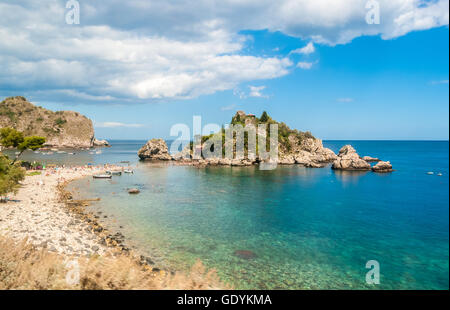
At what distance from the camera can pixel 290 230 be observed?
102 ft

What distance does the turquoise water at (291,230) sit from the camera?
21.1 meters

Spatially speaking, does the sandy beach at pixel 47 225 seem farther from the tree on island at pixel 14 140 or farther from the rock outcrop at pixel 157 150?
the rock outcrop at pixel 157 150

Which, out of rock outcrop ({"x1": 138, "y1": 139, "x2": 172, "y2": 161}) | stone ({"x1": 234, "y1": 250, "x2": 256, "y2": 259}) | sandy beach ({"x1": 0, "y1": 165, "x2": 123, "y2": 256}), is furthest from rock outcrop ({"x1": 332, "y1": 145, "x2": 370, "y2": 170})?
sandy beach ({"x1": 0, "y1": 165, "x2": 123, "y2": 256})

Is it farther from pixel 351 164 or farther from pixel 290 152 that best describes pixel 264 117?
pixel 351 164

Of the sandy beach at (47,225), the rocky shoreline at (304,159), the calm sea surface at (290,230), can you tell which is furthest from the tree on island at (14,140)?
the rocky shoreline at (304,159)

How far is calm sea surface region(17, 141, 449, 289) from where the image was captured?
2108 cm

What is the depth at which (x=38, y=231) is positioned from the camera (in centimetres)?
2414

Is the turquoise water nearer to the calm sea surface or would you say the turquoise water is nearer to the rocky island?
the calm sea surface

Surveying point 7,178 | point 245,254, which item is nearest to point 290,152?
point 245,254

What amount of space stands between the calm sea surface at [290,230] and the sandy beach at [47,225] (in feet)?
13.3

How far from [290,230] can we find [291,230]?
12 centimetres

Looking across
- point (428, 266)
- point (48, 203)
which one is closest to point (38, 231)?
point (48, 203)
